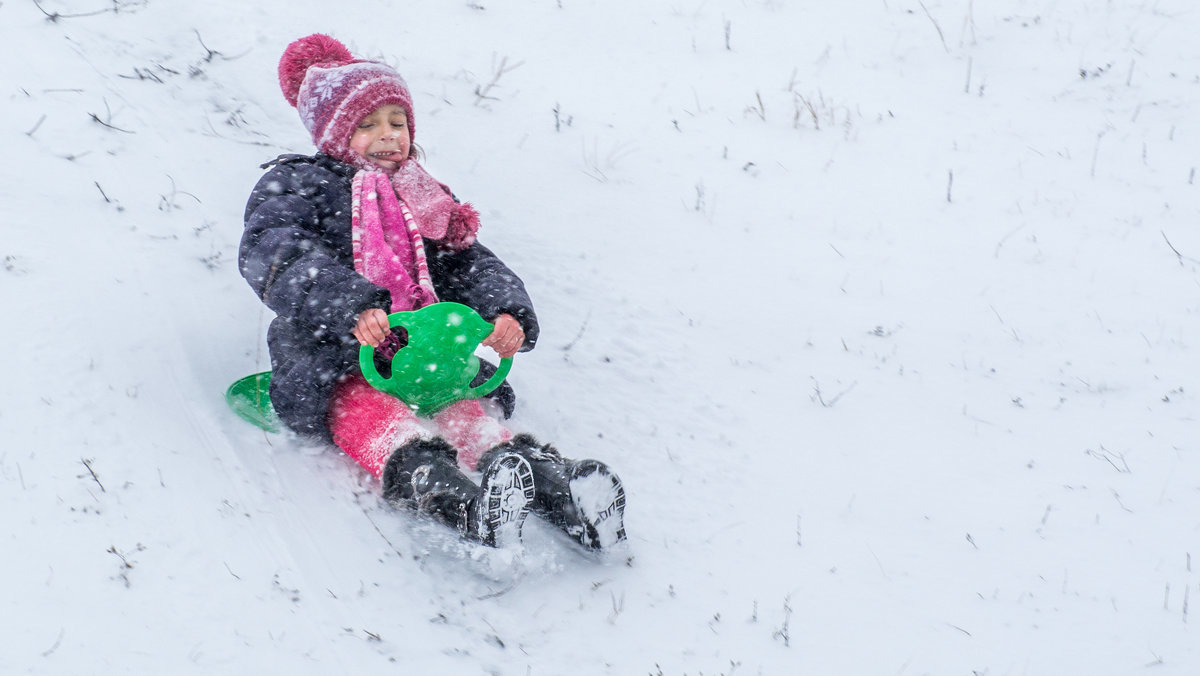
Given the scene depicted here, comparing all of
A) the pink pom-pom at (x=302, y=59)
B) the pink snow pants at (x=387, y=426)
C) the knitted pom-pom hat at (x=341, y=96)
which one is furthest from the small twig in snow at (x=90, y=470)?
the pink pom-pom at (x=302, y=59)

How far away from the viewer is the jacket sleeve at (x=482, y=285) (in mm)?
3498

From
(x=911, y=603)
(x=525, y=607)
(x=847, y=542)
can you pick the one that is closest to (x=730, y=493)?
(x=847, y=542)

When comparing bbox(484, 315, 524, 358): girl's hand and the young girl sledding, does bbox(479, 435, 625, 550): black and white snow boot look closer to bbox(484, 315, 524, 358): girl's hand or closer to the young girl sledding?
the young girl sledding

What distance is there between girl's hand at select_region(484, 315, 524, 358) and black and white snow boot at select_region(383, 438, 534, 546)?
0.41 metres

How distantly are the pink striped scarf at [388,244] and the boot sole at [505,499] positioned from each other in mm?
846

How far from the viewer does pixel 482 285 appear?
359 cm

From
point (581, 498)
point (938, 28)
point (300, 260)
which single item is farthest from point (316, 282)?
point (938, 28)

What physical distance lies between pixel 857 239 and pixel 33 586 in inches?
162

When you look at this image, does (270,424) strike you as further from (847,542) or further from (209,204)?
(847,542)

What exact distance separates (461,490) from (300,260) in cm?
103

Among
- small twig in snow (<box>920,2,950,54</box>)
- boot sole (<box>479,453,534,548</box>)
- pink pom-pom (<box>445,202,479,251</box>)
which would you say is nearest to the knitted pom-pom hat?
pink pom-pom (<box>445,202,479,251</box>)

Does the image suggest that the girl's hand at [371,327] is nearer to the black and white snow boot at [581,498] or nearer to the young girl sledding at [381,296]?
the young girl sledding at [381,296]

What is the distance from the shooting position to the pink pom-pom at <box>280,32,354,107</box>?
3832 mm

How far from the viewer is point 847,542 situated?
3371 millimetres
